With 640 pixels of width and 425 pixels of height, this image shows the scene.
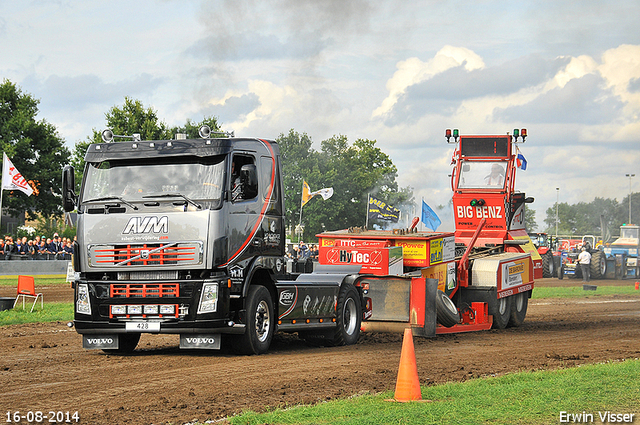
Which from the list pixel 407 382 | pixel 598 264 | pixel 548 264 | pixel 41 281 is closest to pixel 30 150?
pixel 41 281

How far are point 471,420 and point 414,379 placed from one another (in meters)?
1.16

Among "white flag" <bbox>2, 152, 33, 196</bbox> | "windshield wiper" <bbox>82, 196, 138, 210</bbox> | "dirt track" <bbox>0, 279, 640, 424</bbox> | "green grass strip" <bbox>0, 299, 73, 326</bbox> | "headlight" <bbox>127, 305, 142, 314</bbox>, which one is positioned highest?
"white flag" <bbox>2, 152, 33, 196</bbox>

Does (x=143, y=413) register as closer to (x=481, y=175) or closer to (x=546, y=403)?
(x=546, y=403)

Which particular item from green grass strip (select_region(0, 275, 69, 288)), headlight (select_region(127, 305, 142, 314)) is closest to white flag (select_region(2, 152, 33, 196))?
green grass strip (select_region(0, 275, 69, 288))

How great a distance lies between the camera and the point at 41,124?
52156 millimetres

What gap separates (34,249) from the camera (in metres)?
35.1

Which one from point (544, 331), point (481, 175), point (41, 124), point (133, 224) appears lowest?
point (544, 331)

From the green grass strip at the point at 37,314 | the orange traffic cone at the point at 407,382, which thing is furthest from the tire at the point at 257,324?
the green grass strip at the point at 37,314

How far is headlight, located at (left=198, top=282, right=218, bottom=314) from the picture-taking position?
11.1 m

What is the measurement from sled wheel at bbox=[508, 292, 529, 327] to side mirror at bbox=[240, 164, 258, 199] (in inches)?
327

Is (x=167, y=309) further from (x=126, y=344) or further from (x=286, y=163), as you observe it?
(x=286, y=163)

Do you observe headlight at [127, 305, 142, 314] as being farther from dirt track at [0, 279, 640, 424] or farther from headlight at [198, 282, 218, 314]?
headlight at [198, 282, 218, 314]

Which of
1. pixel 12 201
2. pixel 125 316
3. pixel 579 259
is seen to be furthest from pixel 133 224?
pixel 12 201

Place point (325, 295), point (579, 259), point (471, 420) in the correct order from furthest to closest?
point (579, 259)
point (325, 295)
point (471, 420)
